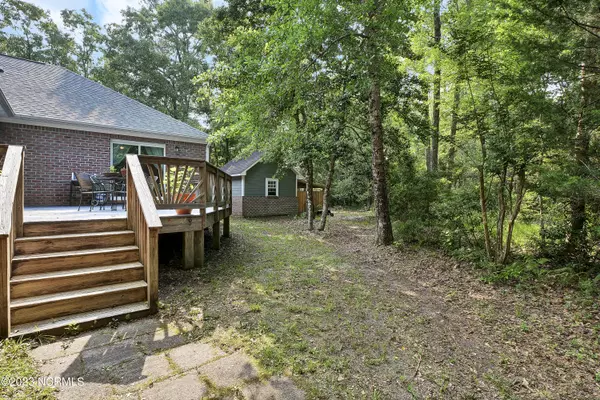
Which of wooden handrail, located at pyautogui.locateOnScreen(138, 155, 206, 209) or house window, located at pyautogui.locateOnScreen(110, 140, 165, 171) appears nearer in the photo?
wooden handrail, located at pyautogui.locateOnScreen(138, 155, 206, 209)

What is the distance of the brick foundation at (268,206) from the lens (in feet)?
50.1

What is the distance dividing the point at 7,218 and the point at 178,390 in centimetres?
226

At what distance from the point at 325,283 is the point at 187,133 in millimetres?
8529

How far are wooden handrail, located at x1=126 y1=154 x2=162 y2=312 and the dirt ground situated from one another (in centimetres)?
44

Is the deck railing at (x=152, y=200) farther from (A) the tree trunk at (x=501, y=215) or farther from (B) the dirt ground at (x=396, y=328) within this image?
(A) the tree trunk at (x=501, y=215)

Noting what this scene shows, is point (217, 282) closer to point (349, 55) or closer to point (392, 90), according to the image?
point (349, 55)

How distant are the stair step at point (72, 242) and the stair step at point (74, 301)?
2.39ft

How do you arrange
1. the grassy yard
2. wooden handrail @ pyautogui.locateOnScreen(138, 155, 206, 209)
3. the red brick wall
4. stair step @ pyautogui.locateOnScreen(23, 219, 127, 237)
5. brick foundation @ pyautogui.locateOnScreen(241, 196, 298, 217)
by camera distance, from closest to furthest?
the grassy yard → stair step @ pyautogui.locateOnScreen(23, 219, 127, 237) → wooden handrail @ pyautogui.locateOnScreen(138, 155, 206, 209) → the red brick wall → brick foundation @ pyautogui.locateOnScreen(241, 196, 298, 217)

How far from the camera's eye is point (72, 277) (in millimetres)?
3115

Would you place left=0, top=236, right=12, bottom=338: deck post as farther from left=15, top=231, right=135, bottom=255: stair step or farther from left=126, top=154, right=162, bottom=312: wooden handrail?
left=126, top=154, right=162, bottom=312: wooden handrail

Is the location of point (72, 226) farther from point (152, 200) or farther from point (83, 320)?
point (83, 320)

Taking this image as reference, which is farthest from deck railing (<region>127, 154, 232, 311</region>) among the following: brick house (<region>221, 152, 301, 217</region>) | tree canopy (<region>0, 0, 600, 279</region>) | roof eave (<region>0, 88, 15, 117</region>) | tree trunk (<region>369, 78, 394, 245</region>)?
brick house (<region>221, 152, 301, 217</region>)

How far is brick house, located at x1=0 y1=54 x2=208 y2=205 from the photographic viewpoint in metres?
7.96

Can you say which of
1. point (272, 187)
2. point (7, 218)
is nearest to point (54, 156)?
point (7, 218)
